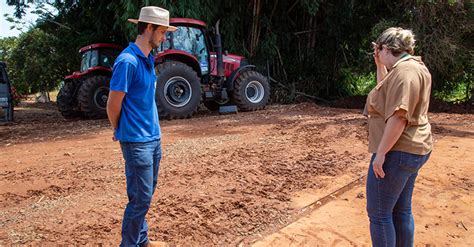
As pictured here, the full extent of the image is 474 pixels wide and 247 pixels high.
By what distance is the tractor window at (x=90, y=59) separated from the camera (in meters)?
10.4

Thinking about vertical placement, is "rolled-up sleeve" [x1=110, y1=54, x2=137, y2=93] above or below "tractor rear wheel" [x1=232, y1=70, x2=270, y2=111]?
above

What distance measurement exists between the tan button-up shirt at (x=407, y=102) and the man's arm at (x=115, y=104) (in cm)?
144

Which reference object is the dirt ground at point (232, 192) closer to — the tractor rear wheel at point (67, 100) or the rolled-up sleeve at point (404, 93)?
the rolled-up sleeve at point (404, 93)

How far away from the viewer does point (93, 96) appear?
9531mm

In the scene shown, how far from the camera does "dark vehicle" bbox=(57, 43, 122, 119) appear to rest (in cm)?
952

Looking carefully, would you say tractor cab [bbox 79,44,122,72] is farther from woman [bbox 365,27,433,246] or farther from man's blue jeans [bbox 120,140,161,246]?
woman [bbox 365,27,433,246]

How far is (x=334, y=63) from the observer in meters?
13.5

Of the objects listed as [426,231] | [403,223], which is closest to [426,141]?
[403,223]

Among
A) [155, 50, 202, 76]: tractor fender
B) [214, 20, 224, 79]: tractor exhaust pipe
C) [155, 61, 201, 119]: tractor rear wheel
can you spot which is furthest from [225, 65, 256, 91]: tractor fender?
[155, 61, 201, 119]: tractor rear wheel

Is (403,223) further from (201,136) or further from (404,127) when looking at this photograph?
(201,136)

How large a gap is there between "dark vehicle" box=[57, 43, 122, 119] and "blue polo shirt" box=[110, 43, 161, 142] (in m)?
7.46

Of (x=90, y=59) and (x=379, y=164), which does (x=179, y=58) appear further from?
(x=379, y=164)

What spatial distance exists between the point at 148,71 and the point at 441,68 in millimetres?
9491

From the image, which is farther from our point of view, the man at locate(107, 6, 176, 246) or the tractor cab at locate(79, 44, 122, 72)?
the tractor cab at locate(79, 44, 122, 72)
